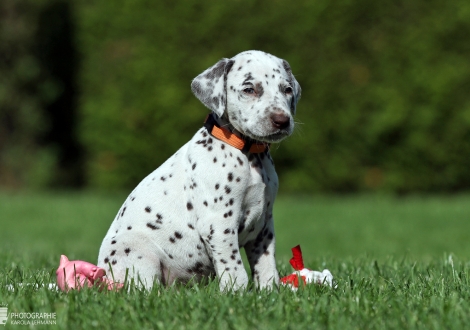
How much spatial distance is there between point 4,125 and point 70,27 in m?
2.80

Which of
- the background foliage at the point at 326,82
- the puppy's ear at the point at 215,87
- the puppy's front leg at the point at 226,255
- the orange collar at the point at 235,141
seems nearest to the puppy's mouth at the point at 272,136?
the orange collar at the point at 235,141

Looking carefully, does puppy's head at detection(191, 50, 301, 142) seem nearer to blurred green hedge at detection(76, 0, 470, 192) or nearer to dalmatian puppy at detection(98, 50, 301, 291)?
dalmatian puppy at detection(98, 50, 301, 291)

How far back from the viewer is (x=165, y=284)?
15.1ft

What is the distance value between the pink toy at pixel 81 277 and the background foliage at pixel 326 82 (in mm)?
8650

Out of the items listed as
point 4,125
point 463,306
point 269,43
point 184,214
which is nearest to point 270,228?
point 184,214

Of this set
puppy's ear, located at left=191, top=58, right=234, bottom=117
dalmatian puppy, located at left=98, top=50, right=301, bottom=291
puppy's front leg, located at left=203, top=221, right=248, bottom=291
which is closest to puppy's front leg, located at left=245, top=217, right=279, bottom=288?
dalmatian puppy, located at left=98, top=50, right=301, bottom=291

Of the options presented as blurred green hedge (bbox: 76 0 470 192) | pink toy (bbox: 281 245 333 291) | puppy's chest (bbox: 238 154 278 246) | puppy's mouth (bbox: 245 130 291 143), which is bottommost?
pink toy (bbox: 281 245 333 291)

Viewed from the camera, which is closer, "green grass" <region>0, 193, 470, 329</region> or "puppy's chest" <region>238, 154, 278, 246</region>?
"green grass" <region>0, 193, 470, 329</region>

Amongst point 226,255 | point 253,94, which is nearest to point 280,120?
point 253,94

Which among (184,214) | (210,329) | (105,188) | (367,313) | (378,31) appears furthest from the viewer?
(105,188)

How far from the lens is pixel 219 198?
4.25 meters

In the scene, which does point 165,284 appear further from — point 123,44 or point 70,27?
point 70,27

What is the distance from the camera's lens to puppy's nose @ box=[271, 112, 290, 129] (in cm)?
423

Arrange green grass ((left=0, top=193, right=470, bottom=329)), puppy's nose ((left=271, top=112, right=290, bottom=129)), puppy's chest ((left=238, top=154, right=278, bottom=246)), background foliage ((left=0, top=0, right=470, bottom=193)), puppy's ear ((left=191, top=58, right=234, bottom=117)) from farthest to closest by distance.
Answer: background foliage ((left=0, top=0, right=470, bottom=193)), puppy's ear ((left=191, top=58, right=234, bottom=117)), puppy's chest ((left=238, top=154, right=278, bottom=246)), puppy's nose ((left=271, top=112, right=290, bottom=129)), green grass ((left=0, top=193, right=470, bottom=329))
